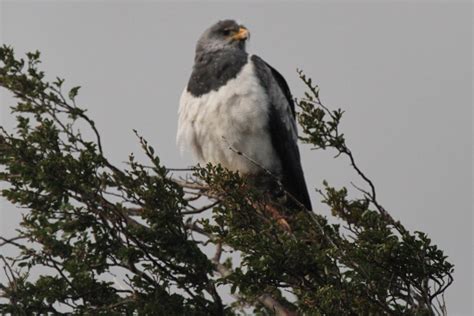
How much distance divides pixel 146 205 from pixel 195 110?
2.26 meters

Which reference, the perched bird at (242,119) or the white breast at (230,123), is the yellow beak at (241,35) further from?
the white breast at (230,123)

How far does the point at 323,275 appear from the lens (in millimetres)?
5520

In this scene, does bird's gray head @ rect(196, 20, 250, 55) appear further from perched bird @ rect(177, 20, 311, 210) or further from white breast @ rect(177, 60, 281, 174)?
white breast @ rect(177, 60, 281, 174)

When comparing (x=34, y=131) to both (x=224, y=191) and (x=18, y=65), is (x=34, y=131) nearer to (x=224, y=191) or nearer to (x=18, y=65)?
(x=18, y=65)

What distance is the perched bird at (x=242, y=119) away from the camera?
7.93 meters

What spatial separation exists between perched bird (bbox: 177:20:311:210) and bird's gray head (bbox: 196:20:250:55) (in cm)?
8

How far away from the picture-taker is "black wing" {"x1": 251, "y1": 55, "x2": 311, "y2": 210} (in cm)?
827

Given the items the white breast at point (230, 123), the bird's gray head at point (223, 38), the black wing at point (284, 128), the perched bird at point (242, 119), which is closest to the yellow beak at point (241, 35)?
the bird's gray head at point (223, 38)

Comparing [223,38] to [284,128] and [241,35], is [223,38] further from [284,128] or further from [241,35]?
[284,128]

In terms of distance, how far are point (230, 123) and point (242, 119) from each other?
4.5 inches

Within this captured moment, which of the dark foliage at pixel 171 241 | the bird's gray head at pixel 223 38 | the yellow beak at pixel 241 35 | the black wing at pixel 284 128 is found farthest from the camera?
the yellow beak at pixel 241 35

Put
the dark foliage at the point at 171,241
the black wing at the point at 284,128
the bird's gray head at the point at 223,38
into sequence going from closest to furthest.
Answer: the dark foliage at the point at 171,241 < the black wing at the point at 284,128 < the bird's gray head at the point at 223,38

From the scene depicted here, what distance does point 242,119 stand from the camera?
7930 millimetres


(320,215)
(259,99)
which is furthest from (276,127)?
(320,215)
